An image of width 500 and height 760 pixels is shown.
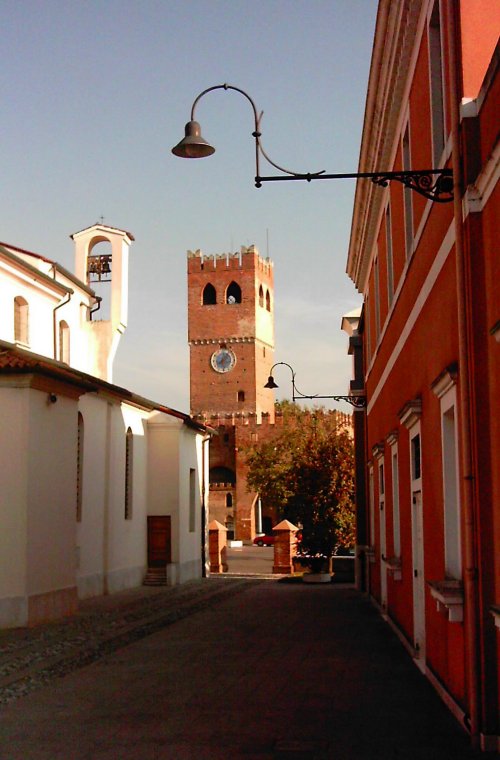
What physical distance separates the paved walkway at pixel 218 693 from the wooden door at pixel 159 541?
1071 centimetres

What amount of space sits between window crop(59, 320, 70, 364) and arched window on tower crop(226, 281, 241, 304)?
7040cm

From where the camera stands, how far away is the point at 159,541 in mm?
28812

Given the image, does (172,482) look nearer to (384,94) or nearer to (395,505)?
(395,505)

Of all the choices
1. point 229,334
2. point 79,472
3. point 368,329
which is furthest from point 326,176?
point 229,334

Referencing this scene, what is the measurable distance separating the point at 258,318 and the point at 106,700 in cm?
8995

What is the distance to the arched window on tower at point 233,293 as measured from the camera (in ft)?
327

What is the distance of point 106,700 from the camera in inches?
380

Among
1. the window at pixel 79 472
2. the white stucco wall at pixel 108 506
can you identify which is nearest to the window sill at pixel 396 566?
the white stucco wall at pixel 108 506

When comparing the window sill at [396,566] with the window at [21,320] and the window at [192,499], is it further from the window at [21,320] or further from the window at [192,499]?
the window at [192,499]

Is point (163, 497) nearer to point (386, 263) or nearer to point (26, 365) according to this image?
point (26, 365)

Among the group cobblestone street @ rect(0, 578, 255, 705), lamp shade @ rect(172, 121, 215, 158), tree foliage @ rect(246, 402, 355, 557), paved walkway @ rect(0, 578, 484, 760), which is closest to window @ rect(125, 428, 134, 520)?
cobblestone street @ rect(0, 578, 255, 705)

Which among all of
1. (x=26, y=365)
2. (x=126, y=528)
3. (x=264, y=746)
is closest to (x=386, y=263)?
(x=26, y=365)

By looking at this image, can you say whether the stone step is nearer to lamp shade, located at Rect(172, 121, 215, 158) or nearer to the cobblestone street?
the cobblestone street

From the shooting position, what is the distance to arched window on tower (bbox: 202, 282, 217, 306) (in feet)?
329
